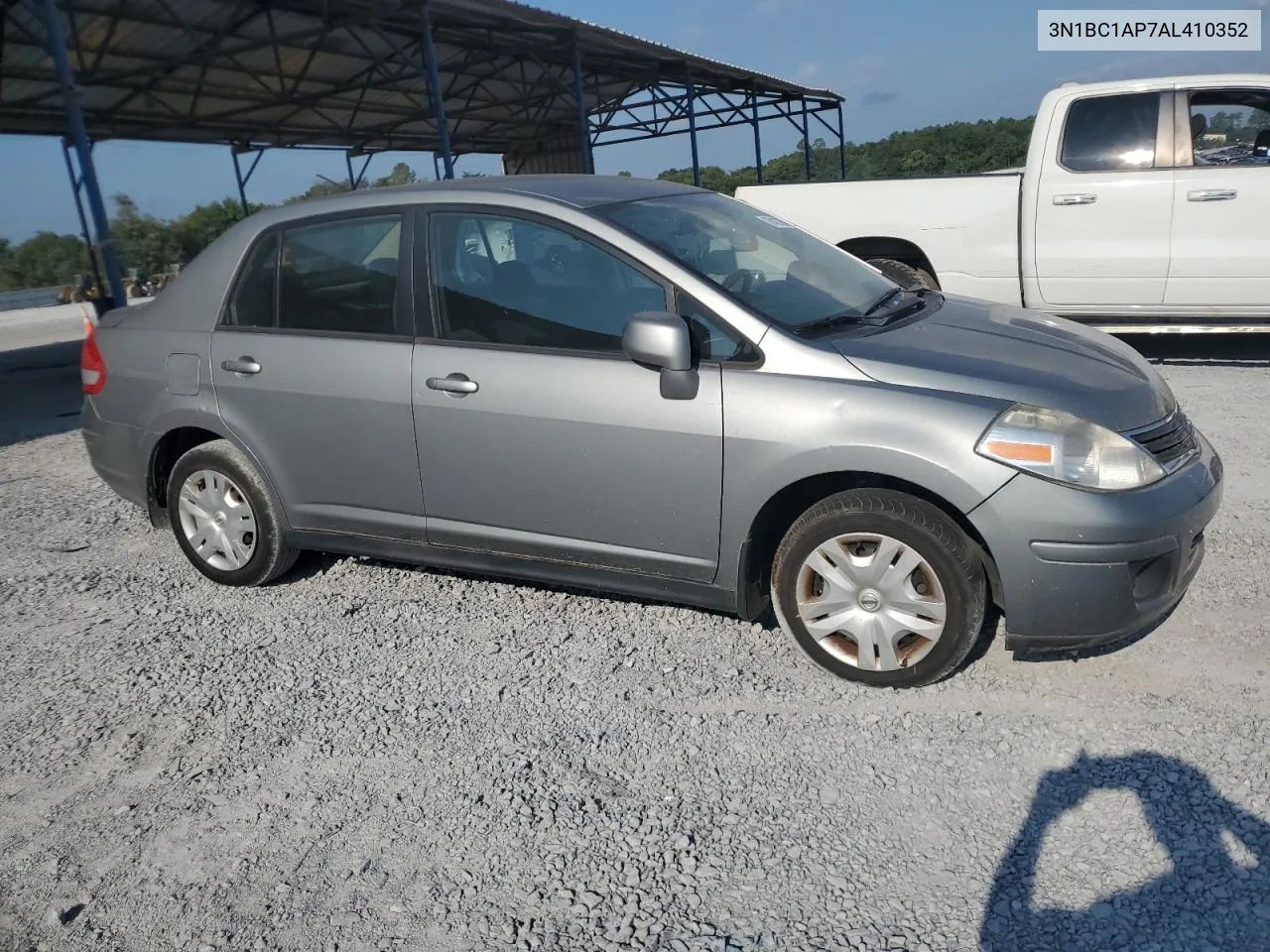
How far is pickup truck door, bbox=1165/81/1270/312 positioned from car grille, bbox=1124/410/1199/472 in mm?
4152

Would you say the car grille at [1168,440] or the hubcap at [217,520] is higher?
the car grille at [1168,440]

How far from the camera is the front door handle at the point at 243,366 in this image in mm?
4109

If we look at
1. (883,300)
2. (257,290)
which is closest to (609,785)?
(883,300)

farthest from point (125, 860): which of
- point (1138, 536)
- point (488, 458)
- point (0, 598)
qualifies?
point (1138, 536)

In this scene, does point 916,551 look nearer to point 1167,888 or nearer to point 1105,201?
point 1167,888

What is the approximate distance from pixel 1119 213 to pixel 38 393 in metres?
10.7

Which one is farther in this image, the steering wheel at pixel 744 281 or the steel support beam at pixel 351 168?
the steel support beam at pixel 351 168

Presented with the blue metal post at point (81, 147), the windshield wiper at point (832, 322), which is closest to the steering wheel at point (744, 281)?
the windshield wiper at point (832, 322)

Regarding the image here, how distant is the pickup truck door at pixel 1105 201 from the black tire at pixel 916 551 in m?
4.81

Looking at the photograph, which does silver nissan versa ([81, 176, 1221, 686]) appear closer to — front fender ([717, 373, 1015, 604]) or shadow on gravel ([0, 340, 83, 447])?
front fender ([717, 373, 1015, 604])

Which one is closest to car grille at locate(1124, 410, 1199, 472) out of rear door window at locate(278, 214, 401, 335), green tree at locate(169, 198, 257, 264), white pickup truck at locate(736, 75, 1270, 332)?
rear door window at locate(278, 214, 401, 335)

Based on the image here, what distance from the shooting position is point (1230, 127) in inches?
277

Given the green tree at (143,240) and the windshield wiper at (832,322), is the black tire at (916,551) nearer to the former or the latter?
the windshield wiper at (832,322)

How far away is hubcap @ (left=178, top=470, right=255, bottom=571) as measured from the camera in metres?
4.32
